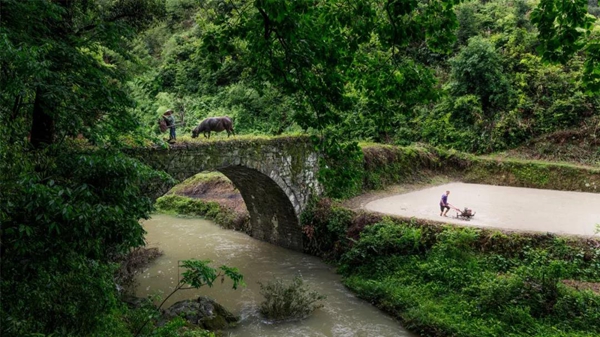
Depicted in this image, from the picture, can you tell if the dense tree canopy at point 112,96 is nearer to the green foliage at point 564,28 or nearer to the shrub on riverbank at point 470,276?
the green foliage at point 564,28

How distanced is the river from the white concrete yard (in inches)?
128

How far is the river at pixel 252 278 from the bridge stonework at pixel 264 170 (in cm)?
77

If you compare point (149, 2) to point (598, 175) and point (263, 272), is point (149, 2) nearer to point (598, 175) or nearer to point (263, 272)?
point (263, 272)

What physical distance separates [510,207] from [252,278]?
849 centimetres

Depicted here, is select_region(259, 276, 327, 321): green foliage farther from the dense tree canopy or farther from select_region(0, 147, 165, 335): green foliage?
select_region(0, 147, 165, 335): green foliage

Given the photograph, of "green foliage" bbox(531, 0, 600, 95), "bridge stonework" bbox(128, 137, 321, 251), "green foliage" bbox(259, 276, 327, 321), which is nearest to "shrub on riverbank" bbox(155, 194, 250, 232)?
"bridge stonework" bbox(128, 137, 321, 251)

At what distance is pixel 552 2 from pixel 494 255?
8.17 m

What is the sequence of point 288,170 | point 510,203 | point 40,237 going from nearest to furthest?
point 40,237, point 288,170, point 510,203

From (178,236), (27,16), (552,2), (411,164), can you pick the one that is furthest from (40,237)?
(411,164)

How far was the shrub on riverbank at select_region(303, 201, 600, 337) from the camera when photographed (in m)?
8.11

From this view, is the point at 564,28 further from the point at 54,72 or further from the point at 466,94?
the point at 466,94

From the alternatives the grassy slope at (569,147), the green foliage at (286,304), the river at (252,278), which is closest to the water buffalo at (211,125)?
the river at (252,278)

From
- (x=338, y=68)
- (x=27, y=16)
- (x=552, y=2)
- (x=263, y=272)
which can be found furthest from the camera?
(x=263, y=272)

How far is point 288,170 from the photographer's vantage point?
43.6 ft
